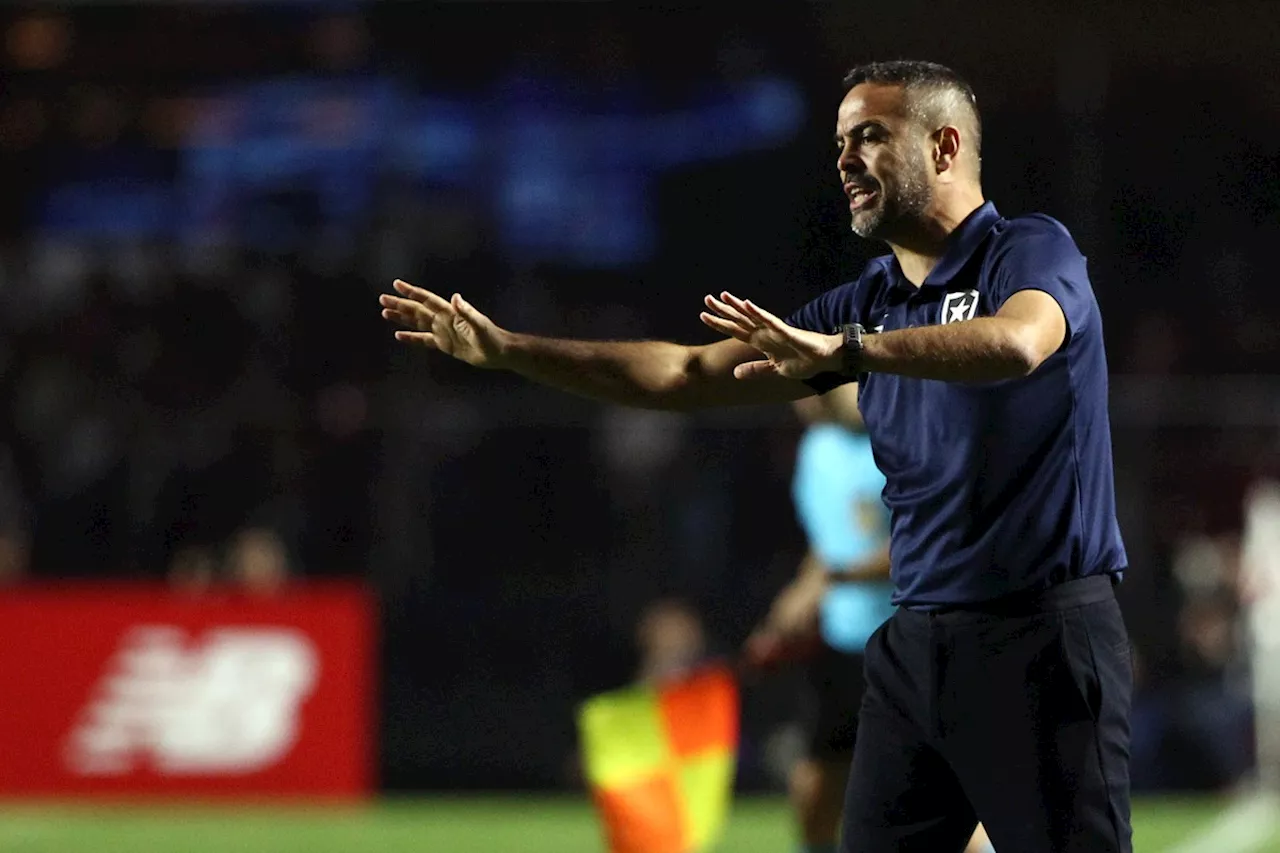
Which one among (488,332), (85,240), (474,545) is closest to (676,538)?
(474,545)

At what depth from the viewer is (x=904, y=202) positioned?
15.5 ft

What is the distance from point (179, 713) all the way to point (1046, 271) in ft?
33.6

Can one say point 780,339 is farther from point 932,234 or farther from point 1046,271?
point 932,234

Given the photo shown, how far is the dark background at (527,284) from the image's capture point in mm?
14609

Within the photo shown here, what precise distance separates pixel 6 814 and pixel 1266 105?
36.1 ft

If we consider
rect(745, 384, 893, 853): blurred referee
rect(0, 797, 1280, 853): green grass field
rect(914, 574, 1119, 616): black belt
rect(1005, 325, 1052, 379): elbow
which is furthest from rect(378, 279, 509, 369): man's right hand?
rect(0, 797, 1280, 853): green grass field

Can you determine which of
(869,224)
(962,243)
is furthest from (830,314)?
(962,243)

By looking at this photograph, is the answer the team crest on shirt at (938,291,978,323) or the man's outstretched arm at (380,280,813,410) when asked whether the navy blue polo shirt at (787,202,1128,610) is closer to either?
the team crest on shirt at (938,291,978,323)

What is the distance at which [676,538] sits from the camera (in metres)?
14.9

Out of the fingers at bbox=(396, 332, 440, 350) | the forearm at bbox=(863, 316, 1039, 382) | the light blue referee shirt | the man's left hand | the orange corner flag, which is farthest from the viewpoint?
the orange corner flag

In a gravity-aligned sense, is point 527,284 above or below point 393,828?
above

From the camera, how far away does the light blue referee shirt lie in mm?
7367

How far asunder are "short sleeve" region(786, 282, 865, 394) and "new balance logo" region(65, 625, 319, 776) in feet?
30.8

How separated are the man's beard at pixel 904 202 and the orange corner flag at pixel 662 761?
12.7 ft
